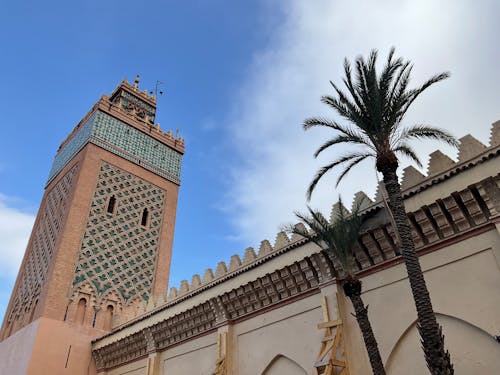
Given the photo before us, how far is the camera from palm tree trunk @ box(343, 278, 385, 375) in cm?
546

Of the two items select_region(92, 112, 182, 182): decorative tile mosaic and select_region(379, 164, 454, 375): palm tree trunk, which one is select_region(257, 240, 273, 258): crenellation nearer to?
select_region(379, 164, 454, 375): palm tree trunk

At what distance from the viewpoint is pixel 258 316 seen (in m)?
8.01

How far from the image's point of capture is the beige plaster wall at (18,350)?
10562 millimetres

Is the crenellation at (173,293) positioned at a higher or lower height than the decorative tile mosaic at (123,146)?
lower

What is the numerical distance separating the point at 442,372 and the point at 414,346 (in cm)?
137

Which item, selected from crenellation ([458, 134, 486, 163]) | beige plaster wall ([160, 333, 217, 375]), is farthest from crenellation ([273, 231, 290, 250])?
crenellation ([458, 134, 486, 163])

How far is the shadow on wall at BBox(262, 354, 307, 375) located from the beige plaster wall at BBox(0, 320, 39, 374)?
5.98m

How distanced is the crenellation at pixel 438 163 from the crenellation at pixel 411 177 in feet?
0.47

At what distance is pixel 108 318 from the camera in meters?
11.9

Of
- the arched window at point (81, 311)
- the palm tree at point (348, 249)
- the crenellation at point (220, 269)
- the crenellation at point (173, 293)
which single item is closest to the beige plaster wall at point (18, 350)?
the arched window at point (81, 311)

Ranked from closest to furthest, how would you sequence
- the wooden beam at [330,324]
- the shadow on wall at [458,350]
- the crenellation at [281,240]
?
1. the shadow on wall at [458,350]
2. the wooden beam at [330,324]
3. the crenellation at [281,240]

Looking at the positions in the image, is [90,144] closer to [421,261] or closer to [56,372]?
[56,372]

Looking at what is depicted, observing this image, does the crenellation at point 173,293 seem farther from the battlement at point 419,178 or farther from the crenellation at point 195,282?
the battlement at point 419,178

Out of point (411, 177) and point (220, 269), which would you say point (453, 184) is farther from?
point (220, 269)
